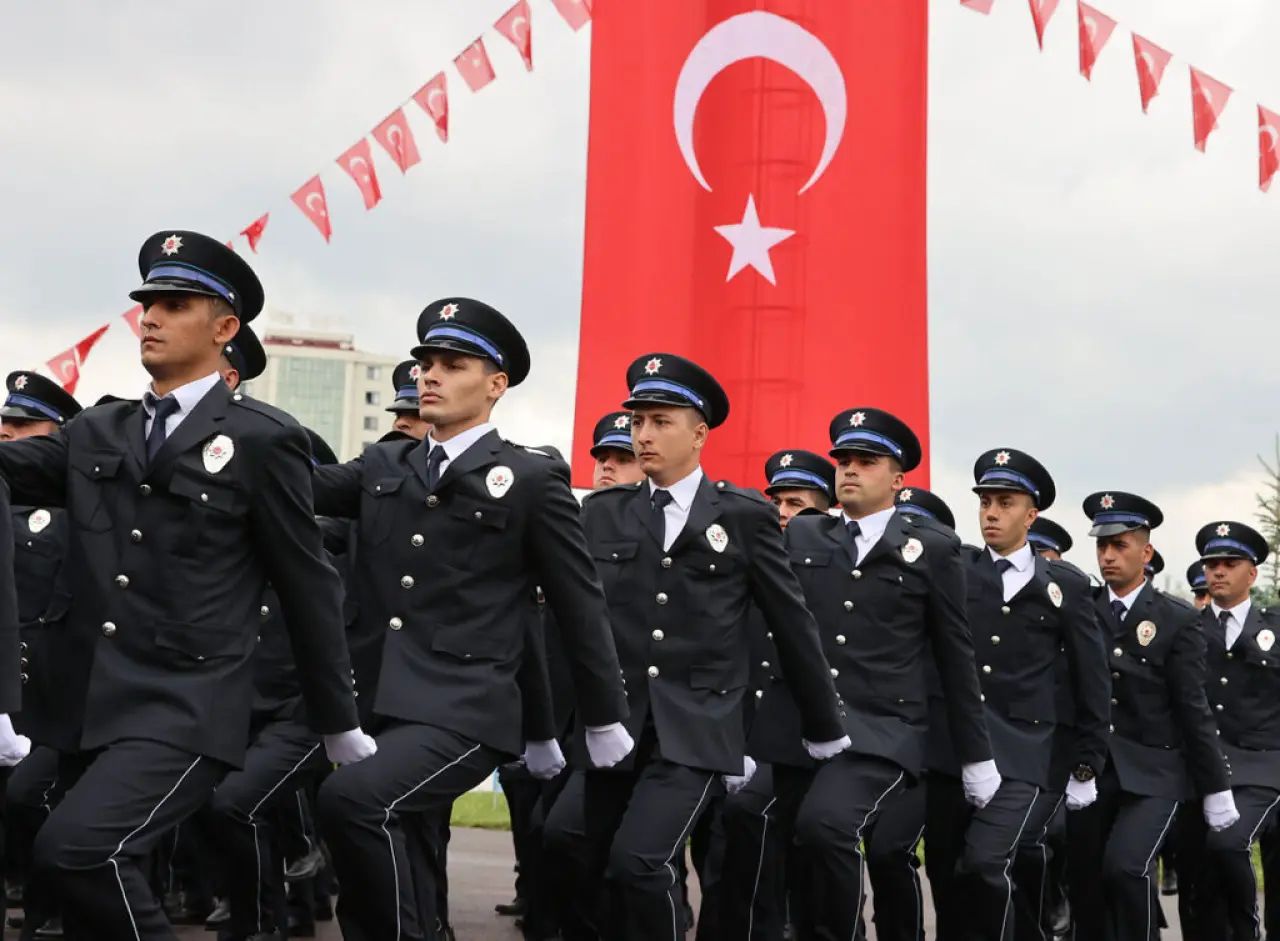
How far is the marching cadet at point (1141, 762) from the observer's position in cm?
865

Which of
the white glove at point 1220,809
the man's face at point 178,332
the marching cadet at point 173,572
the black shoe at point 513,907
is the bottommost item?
the black shoe at point 513,907

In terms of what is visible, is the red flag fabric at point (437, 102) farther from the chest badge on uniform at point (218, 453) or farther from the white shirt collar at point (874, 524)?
the chest badge on uniform at point (218, 453)

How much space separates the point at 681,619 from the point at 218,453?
2262 mm

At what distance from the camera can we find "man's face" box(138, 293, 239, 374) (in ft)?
16.2

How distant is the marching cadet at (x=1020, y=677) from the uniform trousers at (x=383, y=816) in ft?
10.5

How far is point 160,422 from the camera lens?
193 inches

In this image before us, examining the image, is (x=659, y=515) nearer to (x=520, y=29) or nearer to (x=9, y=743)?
(x=9, y=743)

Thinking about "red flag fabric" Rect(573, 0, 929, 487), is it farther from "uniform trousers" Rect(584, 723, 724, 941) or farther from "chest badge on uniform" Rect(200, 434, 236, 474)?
"chest badge on uniform" Rect(200, 434, 236, 474)

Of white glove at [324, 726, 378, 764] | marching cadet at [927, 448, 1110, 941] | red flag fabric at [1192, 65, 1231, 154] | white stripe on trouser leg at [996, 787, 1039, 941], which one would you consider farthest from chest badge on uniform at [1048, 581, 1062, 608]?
red flag fabric at [1192, 65, 1231, 154]

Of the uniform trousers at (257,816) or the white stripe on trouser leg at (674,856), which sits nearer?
the white stripe on trouser leg at (674,856)

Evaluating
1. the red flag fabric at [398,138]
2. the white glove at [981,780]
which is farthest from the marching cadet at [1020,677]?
the red flag fabric at [398,138]

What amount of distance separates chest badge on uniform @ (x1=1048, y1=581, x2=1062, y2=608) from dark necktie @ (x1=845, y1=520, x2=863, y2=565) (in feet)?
3.79

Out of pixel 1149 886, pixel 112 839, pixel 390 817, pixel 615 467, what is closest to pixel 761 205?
pixel 615 467

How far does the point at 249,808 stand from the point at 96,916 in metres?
2.83
